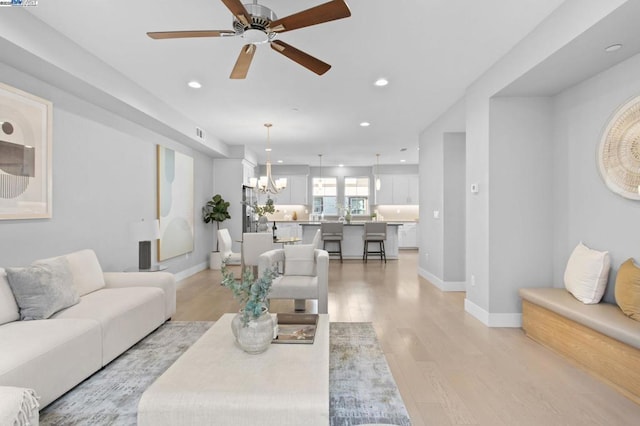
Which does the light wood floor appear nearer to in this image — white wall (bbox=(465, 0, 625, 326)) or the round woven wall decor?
white wall (bbox=(465, 0, 625, 326))

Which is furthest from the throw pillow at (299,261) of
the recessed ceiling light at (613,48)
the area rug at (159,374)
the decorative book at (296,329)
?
the recessed ceiling light at (613,48)

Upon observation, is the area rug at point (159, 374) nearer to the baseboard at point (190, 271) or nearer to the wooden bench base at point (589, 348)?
the wooden bench base at point (589, 348)

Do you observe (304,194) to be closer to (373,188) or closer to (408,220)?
(373,188)

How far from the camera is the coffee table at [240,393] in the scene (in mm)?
1570

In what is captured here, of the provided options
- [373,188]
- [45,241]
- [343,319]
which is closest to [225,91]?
[45,241]

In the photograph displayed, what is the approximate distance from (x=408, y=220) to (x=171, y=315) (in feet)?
29.4

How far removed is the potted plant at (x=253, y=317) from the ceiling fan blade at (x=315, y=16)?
58.2 inches

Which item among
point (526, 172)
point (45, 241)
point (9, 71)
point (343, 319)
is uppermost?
point (9, 71)

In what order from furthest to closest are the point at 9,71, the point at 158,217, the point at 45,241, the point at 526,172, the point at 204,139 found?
the point at 204,139 → the point at 158,217 → the point at 526,172 → the point at 45,241 → the point at 9,71

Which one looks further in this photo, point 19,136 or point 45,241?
point 45,241

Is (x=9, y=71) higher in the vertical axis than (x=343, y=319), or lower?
higher

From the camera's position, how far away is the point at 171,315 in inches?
151

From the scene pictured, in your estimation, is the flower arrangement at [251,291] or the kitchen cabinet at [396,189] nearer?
the flower arrangement at [251,291]

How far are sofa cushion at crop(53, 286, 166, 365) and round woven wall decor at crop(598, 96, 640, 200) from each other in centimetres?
415
